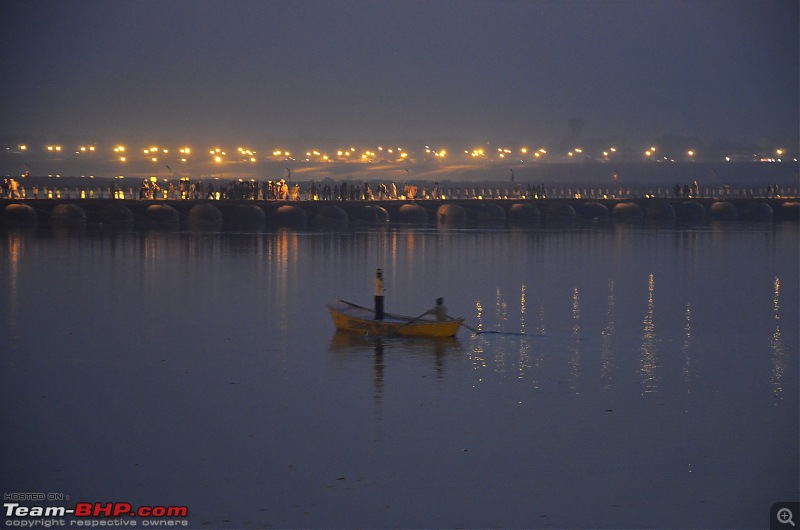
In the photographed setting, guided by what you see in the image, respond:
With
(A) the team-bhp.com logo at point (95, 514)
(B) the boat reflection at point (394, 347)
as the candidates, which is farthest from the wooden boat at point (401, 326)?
(A) the team-bhp.com logo at point (95, 514)

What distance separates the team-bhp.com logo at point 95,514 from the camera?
54.9 ft

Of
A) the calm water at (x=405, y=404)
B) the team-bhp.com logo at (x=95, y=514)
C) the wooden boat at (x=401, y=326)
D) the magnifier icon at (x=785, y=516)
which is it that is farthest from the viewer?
the wooden boat at (x=401, y=326)

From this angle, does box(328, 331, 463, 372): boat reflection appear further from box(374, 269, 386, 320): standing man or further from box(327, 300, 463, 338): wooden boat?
box(374, 269, 386, 320): standing man

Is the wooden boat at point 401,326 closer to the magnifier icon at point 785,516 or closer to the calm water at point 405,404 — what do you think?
the calm water at point 405,404

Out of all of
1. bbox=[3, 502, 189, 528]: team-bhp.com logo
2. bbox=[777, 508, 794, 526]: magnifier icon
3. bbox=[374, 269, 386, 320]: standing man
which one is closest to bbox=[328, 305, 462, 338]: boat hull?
bbox=[374, 269, 386, 320]: standing man

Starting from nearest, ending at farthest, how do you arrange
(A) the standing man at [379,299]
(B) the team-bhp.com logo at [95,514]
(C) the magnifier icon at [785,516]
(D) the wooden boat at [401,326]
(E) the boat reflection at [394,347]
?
(B) the team-bhp.com logo at [95,514]
(C) the magnifier icon at [785,516]
(E) the boat reflection at [394,347]
(D) the wooden boat at [401,326]
(A) the standing man at [379,299]

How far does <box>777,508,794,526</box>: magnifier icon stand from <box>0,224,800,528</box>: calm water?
32 centimetres

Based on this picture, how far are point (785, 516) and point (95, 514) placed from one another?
34.1 feet

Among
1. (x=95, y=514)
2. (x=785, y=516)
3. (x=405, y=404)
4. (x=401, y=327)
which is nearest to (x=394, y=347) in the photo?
(x=401, y=327)

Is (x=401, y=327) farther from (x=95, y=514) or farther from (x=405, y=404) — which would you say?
(x=95, y=514)

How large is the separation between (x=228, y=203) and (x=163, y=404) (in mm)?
88787

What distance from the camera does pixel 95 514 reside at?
17125mm

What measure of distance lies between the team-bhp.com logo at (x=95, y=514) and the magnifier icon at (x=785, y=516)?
8858 millimetres

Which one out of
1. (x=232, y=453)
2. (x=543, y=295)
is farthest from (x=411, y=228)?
(x=232, y=453)
